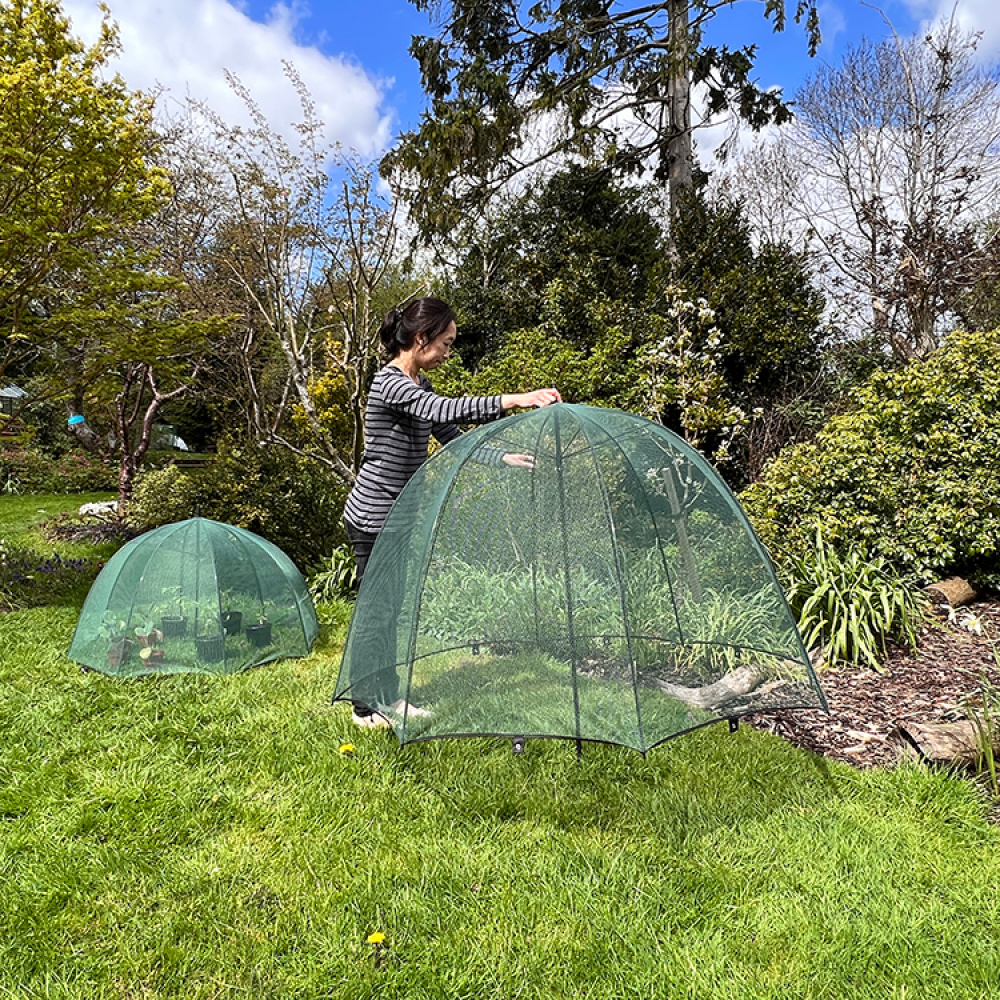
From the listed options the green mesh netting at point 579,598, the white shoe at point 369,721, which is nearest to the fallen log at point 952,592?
the green mesh netting at point 579,598

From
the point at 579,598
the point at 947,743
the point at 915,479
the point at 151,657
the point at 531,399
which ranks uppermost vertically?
the point at 531,399

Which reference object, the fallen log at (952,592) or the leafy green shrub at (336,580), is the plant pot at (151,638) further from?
the fallen log at (952,592)

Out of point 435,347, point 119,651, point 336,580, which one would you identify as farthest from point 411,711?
point 336,580

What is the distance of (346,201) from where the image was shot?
601cm

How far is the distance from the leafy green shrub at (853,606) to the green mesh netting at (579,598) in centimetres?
170

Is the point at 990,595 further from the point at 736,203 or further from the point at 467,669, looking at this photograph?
the point at 736,203

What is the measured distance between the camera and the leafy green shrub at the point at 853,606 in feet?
12.0

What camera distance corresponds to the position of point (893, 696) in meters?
3.23

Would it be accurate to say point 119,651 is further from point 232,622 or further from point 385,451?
point 385,451

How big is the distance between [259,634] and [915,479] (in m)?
4.18

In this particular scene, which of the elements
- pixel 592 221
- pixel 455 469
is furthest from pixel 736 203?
pixel 455 469

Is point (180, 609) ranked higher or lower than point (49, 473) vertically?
lower

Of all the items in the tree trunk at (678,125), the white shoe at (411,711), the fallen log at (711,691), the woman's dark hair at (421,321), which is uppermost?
→ the tree trunk at (678,125)

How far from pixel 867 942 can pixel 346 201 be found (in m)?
6.16
